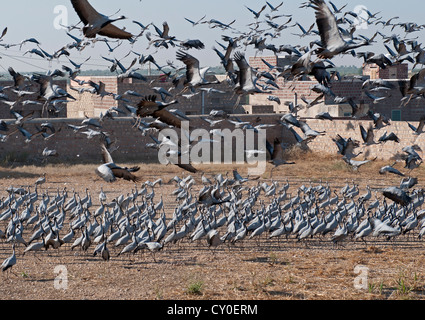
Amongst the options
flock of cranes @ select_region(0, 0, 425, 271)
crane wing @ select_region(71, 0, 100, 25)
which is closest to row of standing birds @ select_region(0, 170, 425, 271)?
flock of cranes @ select_region(0, 0, 425, 271)

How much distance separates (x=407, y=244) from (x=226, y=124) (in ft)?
47.9

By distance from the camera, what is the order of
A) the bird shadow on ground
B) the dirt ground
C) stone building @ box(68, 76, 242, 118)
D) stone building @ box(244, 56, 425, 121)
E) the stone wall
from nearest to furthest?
the dirt ground, the bird shadow on ground, the stone wall, stone building @ box(68, 76, 242, 118), stone building @ box(244, 56, 425, 121)

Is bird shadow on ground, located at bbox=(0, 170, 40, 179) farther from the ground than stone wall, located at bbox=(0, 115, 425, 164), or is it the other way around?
stone wall, located at bbox=(0, 115, 425, 164)

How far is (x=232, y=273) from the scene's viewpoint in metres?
12.6

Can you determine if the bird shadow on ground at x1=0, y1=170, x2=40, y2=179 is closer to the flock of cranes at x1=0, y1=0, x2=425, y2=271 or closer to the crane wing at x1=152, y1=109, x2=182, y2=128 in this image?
the flock of cranes at x1=0, y1=0, x2=425, y2=271

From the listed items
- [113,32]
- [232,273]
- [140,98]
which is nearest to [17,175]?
[140,98]

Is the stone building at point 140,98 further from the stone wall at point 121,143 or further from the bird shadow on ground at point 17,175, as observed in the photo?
the bird shadow on ground at point 17,175

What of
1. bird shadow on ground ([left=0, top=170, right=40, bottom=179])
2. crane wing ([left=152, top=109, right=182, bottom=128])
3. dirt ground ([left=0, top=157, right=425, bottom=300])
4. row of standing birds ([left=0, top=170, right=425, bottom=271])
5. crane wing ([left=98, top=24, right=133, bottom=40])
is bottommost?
bird shadow on ground ([left=0, top=170, right=40, bottom=179])

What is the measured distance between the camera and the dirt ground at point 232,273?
450 inches

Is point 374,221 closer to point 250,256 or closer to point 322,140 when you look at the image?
point 250,256

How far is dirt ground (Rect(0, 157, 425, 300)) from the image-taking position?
11438 millimetres

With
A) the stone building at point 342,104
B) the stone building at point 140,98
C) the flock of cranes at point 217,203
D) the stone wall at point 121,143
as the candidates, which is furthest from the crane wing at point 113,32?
the stone building at point 342,104

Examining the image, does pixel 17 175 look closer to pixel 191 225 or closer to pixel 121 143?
pixel 121 143

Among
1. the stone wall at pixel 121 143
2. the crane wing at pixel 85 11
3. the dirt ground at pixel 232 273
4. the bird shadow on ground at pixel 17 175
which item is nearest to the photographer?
the crane wing at pixel 85 11
